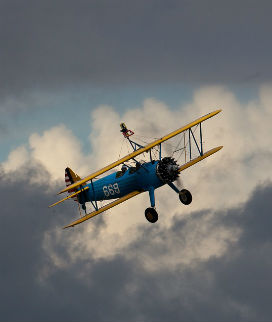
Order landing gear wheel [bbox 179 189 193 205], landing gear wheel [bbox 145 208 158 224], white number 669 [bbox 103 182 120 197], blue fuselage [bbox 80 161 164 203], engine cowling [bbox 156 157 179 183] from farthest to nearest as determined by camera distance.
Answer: white number 669 [bbox 103 182 120 197], landing gear wheel [bbox 179 189 193 205], blue fuselage [bbox 80 161 164 203], landing gear wheel [bbox 145 208 158 224], engine cowling [bbox 156 157 179 183]

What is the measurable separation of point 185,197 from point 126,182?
4297mm

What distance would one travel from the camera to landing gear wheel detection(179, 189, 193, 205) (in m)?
48.5

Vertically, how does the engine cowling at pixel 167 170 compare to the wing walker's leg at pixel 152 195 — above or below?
above

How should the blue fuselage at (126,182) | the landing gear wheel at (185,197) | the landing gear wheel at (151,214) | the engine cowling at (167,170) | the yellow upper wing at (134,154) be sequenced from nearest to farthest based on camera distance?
the yellow upper wing at (134,154) < the engine cowling at (167,170) < the landing gear wheel at (151,214) < the blue fuselage at (126,182) < the landing gear wheel at (185,197)

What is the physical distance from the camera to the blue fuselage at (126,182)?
48219 mm

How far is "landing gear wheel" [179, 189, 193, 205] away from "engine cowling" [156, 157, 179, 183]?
47.3 inches

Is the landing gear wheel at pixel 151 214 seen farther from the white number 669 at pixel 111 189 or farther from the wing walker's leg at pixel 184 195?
the white number 669 at pixel 111 189

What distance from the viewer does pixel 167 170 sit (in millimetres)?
47844

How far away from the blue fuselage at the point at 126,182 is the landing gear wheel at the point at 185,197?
1.68 meters

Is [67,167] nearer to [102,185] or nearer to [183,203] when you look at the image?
[102,185]

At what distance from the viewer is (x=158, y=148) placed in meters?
48.7

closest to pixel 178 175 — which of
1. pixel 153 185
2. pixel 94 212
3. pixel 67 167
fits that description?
pixel 153 185

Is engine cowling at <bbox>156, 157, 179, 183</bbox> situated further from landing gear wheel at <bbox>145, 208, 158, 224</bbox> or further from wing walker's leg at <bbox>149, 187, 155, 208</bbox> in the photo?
landing gear wheel at <bbox>145, 208, 158, 224</bbox>

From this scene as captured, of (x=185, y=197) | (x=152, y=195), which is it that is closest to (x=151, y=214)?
(x=152, y=195)
